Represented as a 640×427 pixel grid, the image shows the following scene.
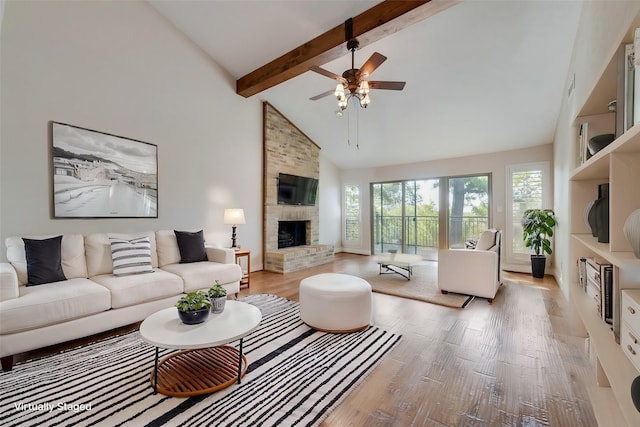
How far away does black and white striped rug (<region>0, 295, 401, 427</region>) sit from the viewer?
149 centimetres

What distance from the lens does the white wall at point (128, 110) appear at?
269 centimetres

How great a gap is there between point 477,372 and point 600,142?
159 centimetres

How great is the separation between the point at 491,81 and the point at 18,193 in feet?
18.4

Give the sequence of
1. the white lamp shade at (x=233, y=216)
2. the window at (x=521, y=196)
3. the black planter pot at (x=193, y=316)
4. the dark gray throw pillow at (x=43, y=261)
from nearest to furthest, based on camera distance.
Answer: the black planter pot at (x=193, y=316)
the dark gray throw pillow at (x=43, y=261)
the white lamp shade at (x=233, y=216)
the window at (x=521, y=196)

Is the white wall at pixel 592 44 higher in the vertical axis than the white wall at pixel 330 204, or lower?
higher

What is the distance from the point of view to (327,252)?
19.8 ft

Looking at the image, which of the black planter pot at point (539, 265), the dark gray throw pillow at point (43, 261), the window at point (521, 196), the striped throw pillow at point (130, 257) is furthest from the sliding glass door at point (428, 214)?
the dark gray throw pillow at point (43, 261)

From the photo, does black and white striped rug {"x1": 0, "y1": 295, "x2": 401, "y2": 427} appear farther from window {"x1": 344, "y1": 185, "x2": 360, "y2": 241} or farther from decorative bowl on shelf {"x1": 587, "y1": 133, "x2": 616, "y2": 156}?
window {"x1": 344, "y1": 185, "x2": 360, "y2": 241}

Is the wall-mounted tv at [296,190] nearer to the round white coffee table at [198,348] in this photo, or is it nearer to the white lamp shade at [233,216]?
the white lamp shade at [233,216]

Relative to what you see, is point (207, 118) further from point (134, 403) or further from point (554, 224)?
point (554, 224)

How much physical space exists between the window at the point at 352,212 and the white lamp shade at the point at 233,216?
3766 mm

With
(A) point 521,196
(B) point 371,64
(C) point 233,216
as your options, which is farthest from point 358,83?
(A) point 521,196

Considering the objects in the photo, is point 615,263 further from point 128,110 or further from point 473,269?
point 128,110

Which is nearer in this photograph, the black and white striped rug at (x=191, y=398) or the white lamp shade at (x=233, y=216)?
the black and white striped rug at (x=191, y=398)
